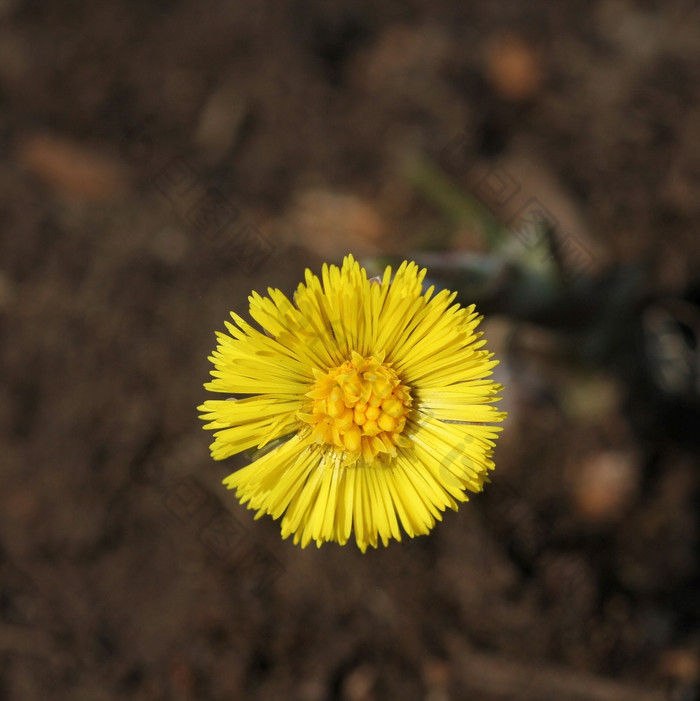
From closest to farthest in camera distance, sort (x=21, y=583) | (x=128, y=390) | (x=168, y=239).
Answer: (x=21, y=583)
(x=128, y=390)
(x=168, y=239)

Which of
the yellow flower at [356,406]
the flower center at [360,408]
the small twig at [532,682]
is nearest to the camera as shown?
the yellow flower at [356,406]

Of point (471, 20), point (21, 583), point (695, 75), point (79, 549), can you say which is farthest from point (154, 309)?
point (695, 75)

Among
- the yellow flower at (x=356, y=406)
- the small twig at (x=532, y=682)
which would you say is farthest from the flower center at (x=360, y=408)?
the small twig at (x=532, y=682)

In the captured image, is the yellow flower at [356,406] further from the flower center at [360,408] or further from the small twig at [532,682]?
the small twig at [532,682]

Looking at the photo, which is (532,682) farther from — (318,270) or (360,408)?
(318,270)

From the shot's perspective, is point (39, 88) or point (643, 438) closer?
point (643, 438)

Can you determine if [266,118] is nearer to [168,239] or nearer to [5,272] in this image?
[168,239]

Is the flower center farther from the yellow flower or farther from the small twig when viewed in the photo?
the small twig
